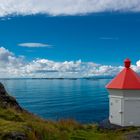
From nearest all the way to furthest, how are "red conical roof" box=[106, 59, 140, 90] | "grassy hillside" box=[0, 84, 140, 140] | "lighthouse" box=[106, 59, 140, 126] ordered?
"grassy hillside" box=[0, 84, 140, 140] → "lighthouse" box=[106, 59, 140, 126] → "red conical roof" box=[106, 59, 140, 90]

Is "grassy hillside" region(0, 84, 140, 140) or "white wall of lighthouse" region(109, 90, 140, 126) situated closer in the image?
"grassy hillside" region(0, 84, 140, 140)

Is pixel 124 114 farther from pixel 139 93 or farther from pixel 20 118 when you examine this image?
pixel 20 118

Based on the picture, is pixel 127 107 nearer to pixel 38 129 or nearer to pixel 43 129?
pixel 43 129

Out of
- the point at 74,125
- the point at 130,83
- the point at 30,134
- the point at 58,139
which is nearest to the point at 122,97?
the point at 130,83

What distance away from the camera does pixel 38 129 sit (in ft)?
40.4

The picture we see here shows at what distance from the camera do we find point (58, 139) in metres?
12.7

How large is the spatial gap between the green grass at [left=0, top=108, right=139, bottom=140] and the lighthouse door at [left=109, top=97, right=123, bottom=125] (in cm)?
79

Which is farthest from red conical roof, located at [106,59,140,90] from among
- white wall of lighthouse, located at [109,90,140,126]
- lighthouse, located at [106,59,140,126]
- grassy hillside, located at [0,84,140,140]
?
grassy hillside, located at [0,84,140,140]

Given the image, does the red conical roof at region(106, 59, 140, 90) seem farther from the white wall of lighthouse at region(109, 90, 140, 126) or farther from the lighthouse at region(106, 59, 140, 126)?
the white wall of lighthouse at region(109, 90, 140, 126)

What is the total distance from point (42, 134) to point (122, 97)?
5844 mm

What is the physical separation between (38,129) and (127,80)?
669cm

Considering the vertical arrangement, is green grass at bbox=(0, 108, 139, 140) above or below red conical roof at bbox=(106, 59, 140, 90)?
below

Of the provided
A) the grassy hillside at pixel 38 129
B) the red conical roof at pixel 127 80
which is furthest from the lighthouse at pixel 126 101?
the grassy hillside at pixel 38 129

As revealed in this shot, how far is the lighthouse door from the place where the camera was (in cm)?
1702
